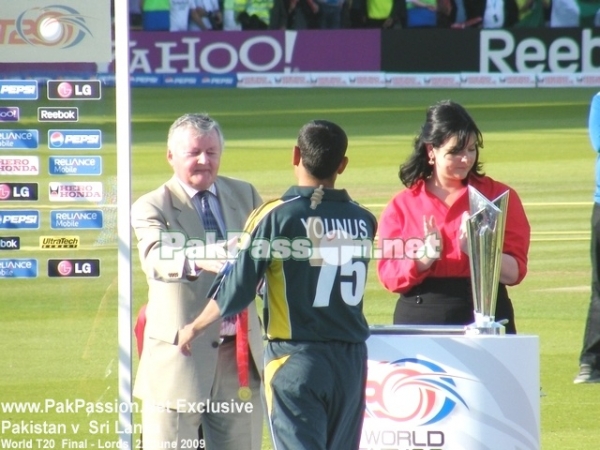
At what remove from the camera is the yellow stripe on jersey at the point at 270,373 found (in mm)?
5500

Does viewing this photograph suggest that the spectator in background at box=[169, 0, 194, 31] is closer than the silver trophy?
No

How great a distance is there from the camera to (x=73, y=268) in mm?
→ 6570

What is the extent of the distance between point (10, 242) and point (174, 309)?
111 cm

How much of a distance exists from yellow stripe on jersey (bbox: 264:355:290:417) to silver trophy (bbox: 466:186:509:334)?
1005mm

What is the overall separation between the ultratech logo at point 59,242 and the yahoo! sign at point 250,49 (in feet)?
67.5

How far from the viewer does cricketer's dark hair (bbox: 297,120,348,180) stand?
5.51m

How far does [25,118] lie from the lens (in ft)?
21.3

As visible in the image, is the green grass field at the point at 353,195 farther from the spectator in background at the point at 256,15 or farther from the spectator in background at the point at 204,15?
the spectator in background at the point at 256,15

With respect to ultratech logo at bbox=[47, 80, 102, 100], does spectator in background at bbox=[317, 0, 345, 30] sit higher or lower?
higher

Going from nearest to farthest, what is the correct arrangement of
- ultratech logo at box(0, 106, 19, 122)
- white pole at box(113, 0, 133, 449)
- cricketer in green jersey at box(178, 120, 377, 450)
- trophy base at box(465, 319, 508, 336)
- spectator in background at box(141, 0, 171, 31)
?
cricketer in green jersey at box(178, 120, 377, 450), trophy base at box(465, 319, 508, 336), white pole at box(113, 0, 133, 449), ultratech logo at box(0, 106, 19, 122), spectator in background at box(141, 0, 171, 31)

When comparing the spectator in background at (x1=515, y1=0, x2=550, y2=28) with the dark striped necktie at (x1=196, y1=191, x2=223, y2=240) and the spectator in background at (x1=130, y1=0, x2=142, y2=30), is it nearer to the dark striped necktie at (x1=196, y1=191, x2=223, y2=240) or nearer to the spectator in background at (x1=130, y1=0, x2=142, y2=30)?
the spectator in background at (x1=130, y1=0, x2=142, y2=30)

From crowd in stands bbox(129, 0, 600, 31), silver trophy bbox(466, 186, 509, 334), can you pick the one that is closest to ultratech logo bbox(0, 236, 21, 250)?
silver trophy bbox(466, 186, 509, 334)

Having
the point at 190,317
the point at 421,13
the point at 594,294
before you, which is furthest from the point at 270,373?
the point at 421,13

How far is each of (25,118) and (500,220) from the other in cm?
229
